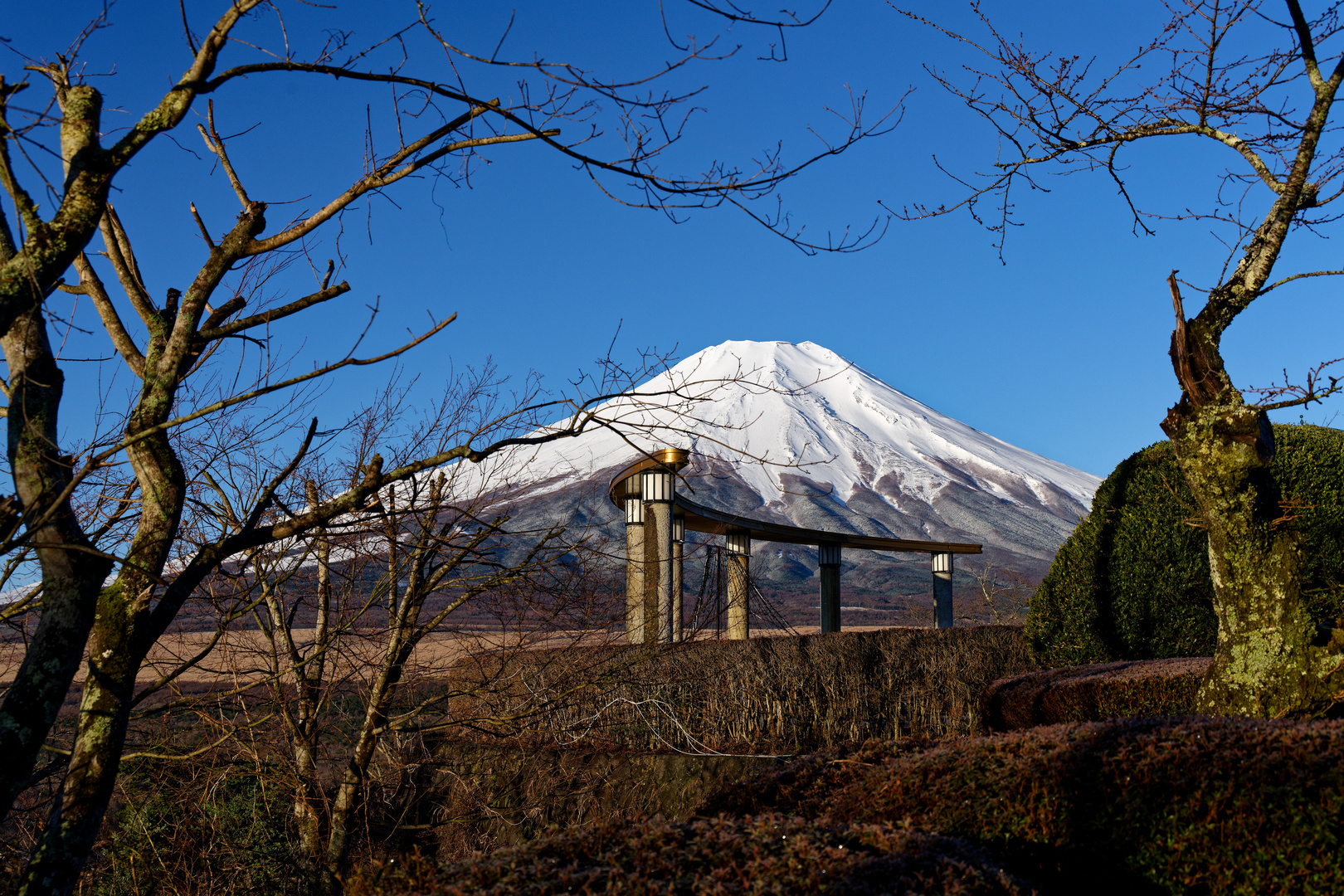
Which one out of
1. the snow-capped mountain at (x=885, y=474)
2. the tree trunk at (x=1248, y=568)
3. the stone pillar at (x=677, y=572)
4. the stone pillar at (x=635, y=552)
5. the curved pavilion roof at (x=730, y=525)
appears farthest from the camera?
the snow-capped mountain at (x=885, y=474)

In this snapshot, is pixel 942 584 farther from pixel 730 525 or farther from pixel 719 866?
pixel 719 866

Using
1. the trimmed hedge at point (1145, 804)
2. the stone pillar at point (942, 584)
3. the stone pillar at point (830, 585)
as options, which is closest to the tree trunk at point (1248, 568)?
the trimmed hedge at point (1145, 804)

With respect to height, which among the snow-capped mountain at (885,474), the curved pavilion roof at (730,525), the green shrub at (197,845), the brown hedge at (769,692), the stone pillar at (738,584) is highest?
the snow-capped mountain at (885,474)

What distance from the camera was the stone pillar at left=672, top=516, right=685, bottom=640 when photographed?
8492mm

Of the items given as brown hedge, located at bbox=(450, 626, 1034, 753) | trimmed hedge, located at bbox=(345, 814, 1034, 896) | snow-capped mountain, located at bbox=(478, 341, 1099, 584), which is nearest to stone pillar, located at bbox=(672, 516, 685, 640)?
brown hedge, located at bbox=(450, 626, 1034, 753)

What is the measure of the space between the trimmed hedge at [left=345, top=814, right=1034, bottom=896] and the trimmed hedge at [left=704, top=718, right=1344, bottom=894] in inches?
12.0

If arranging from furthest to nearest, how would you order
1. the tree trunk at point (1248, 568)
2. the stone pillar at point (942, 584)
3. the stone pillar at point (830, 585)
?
the stone pillar at point (942, 584) → the stone pillar at point (830, 585) → the tree trunk at point (1248, 568)

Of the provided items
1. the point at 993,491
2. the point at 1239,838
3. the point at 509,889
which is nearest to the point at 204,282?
the point at 509,889

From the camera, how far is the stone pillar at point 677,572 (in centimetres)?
849

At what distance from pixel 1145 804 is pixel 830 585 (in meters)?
10.5

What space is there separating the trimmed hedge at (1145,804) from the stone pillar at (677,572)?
14.8ft

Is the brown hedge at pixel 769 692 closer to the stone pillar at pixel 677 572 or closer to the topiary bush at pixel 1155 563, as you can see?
the stone pillar at pixel 677 572

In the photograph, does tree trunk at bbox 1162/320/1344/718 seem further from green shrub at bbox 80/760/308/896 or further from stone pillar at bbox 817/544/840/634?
stone pillar at bbox 817/544/840/634

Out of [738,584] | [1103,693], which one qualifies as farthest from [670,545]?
[1103,693]
